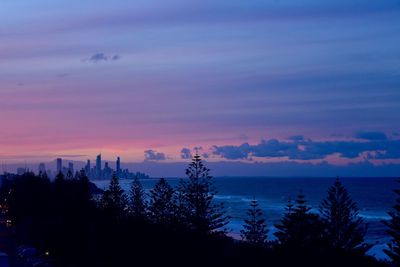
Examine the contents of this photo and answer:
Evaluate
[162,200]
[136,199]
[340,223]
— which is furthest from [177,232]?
[136,199]

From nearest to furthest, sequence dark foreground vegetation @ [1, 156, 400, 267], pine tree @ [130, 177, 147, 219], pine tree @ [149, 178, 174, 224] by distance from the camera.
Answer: dark foreground vegetation @ [1, 156, 400, 267], pine tree @ [149, 178, 174, 224], pine tree @ [130, 177, 147, 219]

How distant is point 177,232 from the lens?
30625 mm

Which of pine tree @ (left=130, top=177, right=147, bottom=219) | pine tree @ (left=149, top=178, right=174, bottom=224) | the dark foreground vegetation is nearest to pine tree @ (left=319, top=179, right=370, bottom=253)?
the dark foreground vegetation

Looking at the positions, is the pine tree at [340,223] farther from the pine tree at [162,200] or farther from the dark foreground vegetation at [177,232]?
the pine tree at [162,200]

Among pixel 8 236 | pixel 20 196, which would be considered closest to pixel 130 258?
pixel 8 236

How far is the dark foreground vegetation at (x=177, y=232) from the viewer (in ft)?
86.7

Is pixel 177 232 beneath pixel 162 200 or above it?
beneath

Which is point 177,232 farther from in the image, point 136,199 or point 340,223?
point 136,199

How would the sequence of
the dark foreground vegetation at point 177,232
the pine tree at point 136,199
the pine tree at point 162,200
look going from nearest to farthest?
1. the dark foreground vegetation at point 177,232
2. the pine tree at point 162,200
3. the pine tree at point 136,199

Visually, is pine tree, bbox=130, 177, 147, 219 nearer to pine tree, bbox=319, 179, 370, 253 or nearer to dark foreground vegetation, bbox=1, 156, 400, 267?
dark foreground vegetation, bbox=1, 156, 400, 267

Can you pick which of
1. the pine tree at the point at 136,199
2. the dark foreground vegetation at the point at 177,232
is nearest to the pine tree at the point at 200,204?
the dark foreground vegetation at the point at 177,232

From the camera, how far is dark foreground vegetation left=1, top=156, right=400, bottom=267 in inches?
1040

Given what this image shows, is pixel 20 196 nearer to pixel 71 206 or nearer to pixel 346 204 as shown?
pixel 71 206

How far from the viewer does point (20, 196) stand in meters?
61.8
